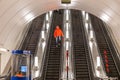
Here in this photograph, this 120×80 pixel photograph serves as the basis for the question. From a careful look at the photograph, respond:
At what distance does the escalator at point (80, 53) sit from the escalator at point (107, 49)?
100cm

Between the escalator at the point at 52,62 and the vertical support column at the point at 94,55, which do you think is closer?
the vertical support column at the point at 94,55

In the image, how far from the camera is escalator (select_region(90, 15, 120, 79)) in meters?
15.3

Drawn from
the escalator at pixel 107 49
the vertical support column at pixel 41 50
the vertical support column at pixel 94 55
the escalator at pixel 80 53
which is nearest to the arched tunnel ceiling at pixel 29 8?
the vertical support column at pixel 41 50

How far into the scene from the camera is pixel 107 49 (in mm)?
17922

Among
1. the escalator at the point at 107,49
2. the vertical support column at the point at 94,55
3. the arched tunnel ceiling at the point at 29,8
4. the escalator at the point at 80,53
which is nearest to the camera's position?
the arched tunnel ceiling at the point at 29,8

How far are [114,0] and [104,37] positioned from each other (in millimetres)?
9319

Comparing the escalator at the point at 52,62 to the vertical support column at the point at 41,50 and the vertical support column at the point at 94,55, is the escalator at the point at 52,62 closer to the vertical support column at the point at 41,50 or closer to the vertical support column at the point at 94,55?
the vertical support column at the point at 41,50

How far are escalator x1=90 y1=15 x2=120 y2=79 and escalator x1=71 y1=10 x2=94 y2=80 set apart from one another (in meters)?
1.00

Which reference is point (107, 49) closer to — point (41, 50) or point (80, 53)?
point (80, 53)

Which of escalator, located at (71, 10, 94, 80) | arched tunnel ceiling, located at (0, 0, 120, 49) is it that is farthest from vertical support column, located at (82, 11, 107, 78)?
arched tunnel ceiling, located at (0, 0, 120, 49)

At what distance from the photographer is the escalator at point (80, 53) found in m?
15.1

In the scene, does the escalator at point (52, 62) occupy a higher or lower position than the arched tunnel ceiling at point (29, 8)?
lower

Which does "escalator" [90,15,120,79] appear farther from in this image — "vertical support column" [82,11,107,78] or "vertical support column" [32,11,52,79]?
"vertical support column" [32,11,52,79]

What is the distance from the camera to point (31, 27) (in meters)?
23.2
